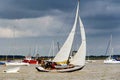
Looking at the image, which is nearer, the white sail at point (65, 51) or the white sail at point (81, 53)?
the white sail at point (81, 53)

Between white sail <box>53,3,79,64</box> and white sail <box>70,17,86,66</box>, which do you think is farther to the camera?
white sail <box>53,3,79,64</box>

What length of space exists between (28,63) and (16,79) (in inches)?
4245

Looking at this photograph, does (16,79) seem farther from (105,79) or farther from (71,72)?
(71,72)

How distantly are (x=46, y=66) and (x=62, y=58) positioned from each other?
6.59 meters

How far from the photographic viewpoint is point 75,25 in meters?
91.9

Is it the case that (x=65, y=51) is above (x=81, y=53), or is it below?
above

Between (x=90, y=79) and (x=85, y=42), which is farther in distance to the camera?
(x=85, y=42)

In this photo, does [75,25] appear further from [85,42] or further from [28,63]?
[28,63]

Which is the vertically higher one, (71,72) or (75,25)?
(75,25)

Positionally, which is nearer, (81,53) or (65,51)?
(81,53)

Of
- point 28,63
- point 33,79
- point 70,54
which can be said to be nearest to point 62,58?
point 70,54

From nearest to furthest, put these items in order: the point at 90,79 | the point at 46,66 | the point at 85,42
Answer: the point at 90,79
the point at 85,42
the point at 46,66

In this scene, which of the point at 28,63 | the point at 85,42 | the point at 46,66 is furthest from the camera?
the point at 28,63

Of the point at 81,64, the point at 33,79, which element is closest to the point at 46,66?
the point at 81,64
